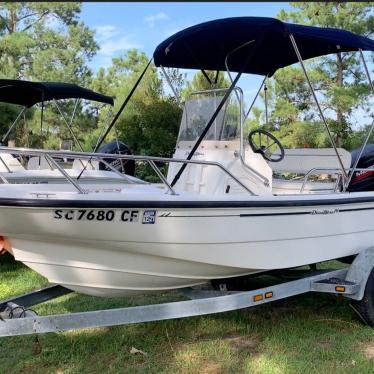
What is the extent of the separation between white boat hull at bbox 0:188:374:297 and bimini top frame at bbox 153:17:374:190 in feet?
1.89

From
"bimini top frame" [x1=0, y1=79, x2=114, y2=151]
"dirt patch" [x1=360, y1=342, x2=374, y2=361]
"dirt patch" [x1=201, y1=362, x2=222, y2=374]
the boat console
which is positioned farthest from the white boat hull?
"bimini top frame" [x1=0, y1=79, x2=114, y2=151]

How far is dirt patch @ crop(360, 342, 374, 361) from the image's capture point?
3.87 meters

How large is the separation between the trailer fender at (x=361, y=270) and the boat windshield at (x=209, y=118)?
4.79 feet

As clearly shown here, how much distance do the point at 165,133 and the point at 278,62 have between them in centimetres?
926

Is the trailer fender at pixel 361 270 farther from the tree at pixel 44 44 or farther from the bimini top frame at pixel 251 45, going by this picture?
the tree at pixel 44 44

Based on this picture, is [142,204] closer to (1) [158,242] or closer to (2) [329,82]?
(1) [158,242]

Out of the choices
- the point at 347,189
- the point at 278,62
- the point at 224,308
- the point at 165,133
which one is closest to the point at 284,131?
the point at 165,133

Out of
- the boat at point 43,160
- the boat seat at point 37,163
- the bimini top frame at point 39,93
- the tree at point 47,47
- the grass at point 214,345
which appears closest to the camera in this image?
the grass at point 214,345

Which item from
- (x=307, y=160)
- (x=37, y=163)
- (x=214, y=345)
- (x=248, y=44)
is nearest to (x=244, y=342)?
(x=214, y=345)

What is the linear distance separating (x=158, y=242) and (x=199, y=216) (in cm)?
34

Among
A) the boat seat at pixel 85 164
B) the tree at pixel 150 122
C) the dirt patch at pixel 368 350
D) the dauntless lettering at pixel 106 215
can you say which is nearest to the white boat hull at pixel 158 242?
the dauntless lettering at pixel 106 215

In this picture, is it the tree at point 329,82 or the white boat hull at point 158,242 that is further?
the tree at point 329,82

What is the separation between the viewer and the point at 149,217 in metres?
3.55

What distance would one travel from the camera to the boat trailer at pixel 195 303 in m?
3.27
